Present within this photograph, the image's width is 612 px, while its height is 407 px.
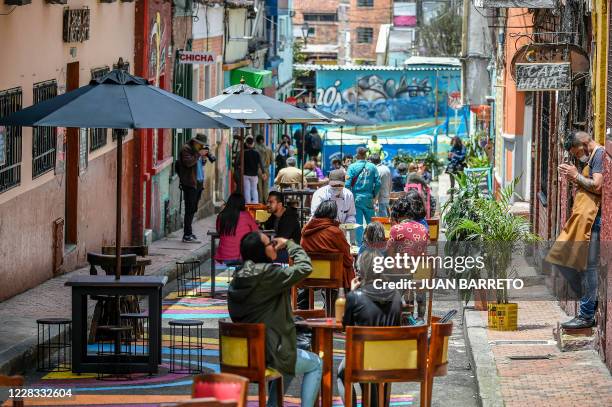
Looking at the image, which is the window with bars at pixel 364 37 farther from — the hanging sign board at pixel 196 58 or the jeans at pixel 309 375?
the jeans at pixel 309 375

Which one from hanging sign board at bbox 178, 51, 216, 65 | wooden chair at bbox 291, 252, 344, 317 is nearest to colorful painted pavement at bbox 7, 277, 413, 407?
wooden chair at bbox 291, 252, 344, 317

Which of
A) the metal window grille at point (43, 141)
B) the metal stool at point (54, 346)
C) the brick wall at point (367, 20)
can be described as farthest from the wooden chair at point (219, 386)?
the brick wall at point (367, 20)

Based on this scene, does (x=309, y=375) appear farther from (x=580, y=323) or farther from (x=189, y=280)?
(x=189, y=280)

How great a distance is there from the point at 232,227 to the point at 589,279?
491 cm

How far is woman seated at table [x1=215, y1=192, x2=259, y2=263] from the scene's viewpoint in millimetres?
16703

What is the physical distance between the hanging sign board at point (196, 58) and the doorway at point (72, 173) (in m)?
7.52

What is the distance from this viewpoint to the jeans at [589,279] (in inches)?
512

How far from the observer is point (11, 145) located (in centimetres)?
1608

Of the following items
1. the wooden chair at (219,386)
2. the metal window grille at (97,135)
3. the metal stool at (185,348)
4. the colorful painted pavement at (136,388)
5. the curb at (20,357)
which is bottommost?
the colorful painted pavement at (136,388)

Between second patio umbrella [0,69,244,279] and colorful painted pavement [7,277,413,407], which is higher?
second patio umbrella [0,69,244,279]

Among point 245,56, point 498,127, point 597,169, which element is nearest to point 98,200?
point 597,169

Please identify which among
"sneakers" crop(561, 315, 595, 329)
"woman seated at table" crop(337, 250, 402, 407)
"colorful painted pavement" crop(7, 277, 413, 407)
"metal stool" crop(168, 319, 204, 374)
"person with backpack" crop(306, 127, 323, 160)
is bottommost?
"colorful painted pavement" crop(7, 277, 413, 407)

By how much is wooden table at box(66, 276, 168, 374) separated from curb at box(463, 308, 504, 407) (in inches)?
110

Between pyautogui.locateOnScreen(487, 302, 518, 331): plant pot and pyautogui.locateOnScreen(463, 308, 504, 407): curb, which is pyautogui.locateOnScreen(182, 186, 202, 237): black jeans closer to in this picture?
pyautogui.locateOnScreen(463, 308, 504, 407): curb
